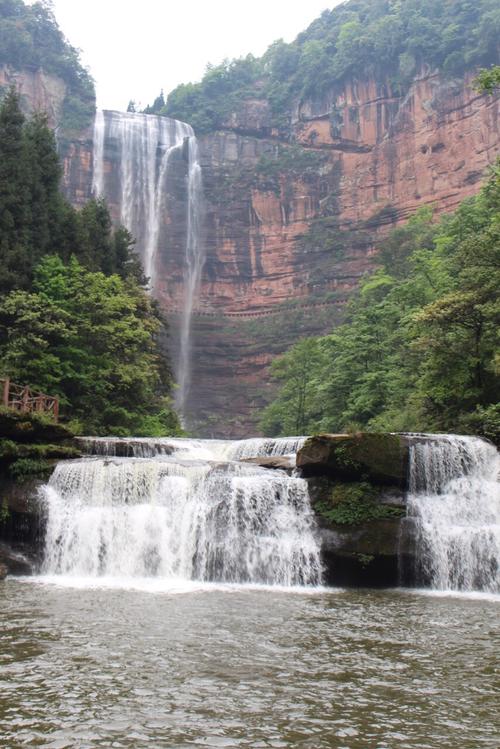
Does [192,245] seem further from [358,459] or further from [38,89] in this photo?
[358,459]

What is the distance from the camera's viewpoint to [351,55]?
7075 cm

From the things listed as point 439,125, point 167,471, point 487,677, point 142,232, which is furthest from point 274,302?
point 487,677

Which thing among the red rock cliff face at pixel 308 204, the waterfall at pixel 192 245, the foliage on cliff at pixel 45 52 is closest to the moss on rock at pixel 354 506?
the red rock cliff face at pixel 308 204

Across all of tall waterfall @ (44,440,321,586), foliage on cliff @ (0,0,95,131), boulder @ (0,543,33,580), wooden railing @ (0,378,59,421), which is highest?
foliage on cliff @ (0,0,95,131)

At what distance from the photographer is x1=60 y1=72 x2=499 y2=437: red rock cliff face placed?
2362 inches

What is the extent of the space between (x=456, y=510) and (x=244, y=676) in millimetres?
10782

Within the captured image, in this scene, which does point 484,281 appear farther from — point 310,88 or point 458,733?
point 310,88

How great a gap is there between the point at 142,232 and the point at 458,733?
6101 cm

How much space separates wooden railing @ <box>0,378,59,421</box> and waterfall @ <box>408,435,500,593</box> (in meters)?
11.1

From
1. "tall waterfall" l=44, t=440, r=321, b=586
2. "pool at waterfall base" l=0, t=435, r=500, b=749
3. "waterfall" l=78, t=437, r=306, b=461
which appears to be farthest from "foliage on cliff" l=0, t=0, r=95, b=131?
"tall waterfall" l=44, t=440, r=321, b=586

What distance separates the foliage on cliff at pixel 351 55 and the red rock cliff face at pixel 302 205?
211 centimetres

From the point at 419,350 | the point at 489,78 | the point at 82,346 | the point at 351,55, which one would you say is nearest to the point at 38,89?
the point at 351,55

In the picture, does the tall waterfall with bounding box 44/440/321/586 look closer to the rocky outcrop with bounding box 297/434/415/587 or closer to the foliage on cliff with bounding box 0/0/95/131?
the rocky outcrop with bounding box 297/434/415/587

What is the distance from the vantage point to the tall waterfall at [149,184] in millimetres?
63188
